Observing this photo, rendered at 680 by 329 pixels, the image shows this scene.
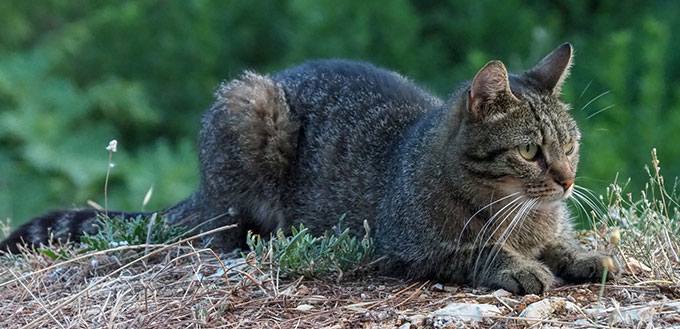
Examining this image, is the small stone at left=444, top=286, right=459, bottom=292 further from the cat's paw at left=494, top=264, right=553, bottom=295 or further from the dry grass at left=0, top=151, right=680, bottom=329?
the cat's paw at left=494, top=264, right=553, bottom=295

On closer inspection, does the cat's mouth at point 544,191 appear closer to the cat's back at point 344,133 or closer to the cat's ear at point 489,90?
the cat's ear at point 489,90

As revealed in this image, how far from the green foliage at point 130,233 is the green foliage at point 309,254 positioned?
2.47 feet

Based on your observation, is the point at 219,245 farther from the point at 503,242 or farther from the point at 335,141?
the point at 503,242

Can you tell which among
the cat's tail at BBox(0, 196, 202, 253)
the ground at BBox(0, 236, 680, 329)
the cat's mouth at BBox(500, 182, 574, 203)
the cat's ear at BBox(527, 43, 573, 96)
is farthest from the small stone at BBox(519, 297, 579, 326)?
the cat's tail at BBox(0, 196, 202, 253)

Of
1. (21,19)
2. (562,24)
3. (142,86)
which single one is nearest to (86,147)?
(142,86)

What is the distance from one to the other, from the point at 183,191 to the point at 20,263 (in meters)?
4.58

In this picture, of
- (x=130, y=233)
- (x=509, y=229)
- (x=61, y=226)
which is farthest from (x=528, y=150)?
(x=61, y=226)

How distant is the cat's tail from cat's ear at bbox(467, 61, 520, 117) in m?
2.00

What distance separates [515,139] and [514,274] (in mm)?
551

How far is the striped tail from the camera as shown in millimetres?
4965

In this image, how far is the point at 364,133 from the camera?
477cm

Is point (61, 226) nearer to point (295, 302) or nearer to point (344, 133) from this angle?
point (344, 133)

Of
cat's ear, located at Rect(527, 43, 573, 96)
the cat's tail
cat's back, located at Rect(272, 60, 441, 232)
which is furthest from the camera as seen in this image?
the cat's tail

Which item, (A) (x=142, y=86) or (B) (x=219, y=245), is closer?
(B) (x=219, y=245)
